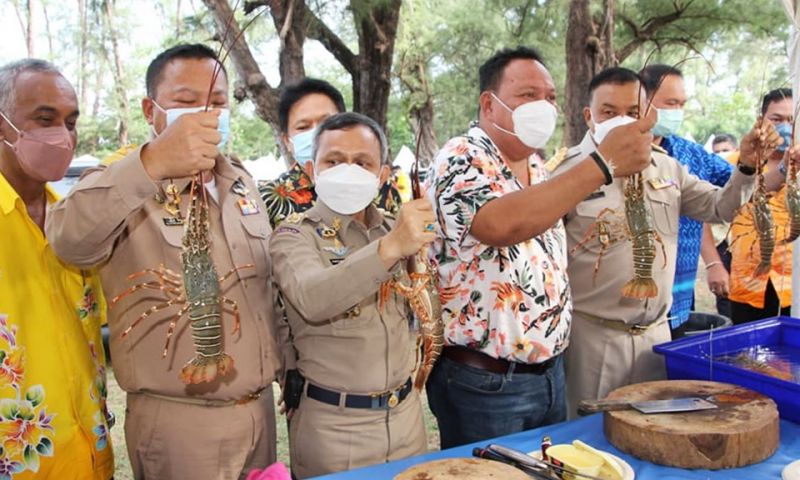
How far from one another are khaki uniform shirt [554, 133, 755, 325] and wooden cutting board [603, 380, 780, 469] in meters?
1.01

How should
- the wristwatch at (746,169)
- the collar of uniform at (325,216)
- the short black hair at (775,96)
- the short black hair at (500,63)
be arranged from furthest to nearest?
the short black hair at (775,96), the wristwatch at (746,169), the short black hair at (500,63), the collar of uniform at (325,216)

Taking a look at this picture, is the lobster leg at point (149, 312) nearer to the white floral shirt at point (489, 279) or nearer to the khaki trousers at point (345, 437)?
the khaki trousers at point (345, 437)

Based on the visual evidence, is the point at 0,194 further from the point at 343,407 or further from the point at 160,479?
the point at 343,407

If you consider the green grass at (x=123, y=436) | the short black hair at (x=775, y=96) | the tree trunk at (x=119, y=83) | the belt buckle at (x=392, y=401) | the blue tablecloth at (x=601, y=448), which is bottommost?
the green grass at (x=123, y=436)

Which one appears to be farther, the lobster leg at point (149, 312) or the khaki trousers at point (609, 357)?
the khaki trousers at point (609, 357)

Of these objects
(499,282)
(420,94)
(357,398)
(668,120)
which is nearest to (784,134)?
(668,120)

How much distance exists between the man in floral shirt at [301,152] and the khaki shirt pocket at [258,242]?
530 mm

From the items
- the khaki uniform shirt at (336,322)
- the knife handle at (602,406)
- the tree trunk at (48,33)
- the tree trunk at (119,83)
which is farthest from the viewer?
the tree trunk at (48,33)

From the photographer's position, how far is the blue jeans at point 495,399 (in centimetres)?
257

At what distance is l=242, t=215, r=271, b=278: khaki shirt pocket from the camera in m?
2.53

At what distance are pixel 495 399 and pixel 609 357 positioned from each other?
0.82 m

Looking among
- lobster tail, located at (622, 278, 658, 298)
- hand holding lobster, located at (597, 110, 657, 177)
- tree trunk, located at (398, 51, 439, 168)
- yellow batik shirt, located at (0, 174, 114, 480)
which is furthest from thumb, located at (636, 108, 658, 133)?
tree trunk, located at (398, 51, 439, 168)

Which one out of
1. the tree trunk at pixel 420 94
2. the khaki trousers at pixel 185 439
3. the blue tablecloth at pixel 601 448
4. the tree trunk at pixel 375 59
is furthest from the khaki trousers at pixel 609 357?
the tree trunk at pixel 420 94

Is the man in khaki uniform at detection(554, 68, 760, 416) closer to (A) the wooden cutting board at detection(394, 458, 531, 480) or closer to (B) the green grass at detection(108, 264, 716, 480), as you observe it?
(A) the wooden cutting board at detection(394, 458, 531, 480)
